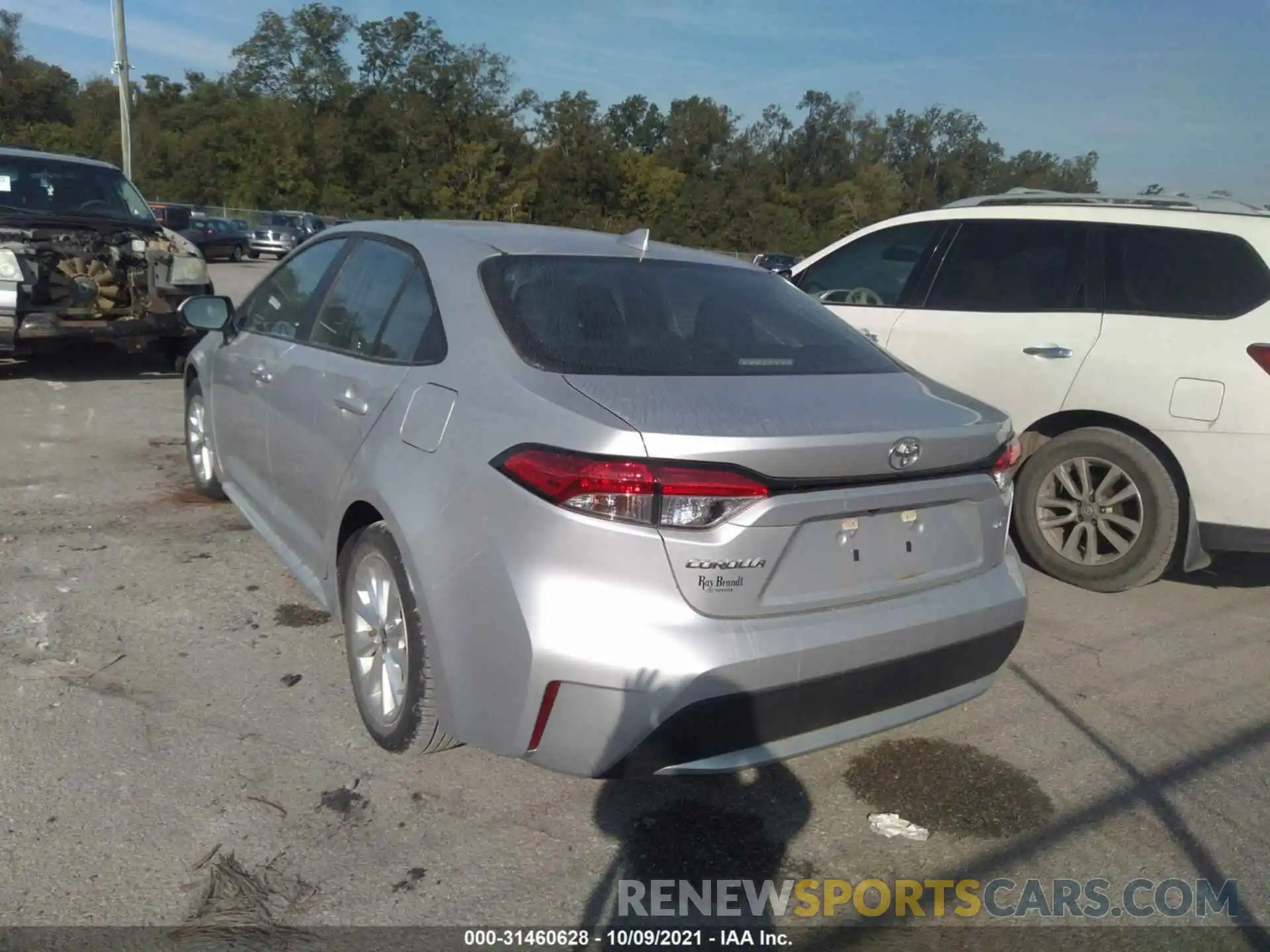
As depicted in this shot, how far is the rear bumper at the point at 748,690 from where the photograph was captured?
2469 mm

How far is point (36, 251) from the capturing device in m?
8.57

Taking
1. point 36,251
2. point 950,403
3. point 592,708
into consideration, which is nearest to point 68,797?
point 592,708

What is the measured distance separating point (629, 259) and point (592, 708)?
65.0 inches

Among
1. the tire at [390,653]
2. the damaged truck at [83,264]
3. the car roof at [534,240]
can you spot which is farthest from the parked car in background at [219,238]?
the tire at [390,653]

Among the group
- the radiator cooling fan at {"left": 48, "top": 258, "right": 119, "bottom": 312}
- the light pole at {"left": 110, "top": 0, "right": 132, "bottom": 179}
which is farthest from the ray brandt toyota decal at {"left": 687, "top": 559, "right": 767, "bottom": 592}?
the light pole at {"left": 110, "top": 0, "right": 132, "bottom": 179}

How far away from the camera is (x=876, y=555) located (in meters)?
2.74

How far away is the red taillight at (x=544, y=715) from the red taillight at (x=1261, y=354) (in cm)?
363

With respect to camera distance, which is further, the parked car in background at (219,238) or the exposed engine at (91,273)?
the parked car in background at (219,238)

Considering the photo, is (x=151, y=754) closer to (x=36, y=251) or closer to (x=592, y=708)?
(x=592, y=708)

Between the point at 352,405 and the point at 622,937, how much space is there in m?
1.80

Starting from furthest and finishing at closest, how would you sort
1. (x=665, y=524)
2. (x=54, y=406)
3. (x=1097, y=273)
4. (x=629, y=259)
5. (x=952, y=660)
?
1. (x=54, y=406)
2. (x=1097, y=273)
3. (x=629, y=259)
4. (x=952, y=660)
5. (x=665, y=524)

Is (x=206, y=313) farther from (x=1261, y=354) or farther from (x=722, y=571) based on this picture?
(x=1261, y=354)

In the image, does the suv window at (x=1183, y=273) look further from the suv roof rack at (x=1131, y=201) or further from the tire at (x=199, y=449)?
the tire at (x=199, y=449)

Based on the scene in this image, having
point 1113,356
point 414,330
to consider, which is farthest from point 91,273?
point 1113,356
